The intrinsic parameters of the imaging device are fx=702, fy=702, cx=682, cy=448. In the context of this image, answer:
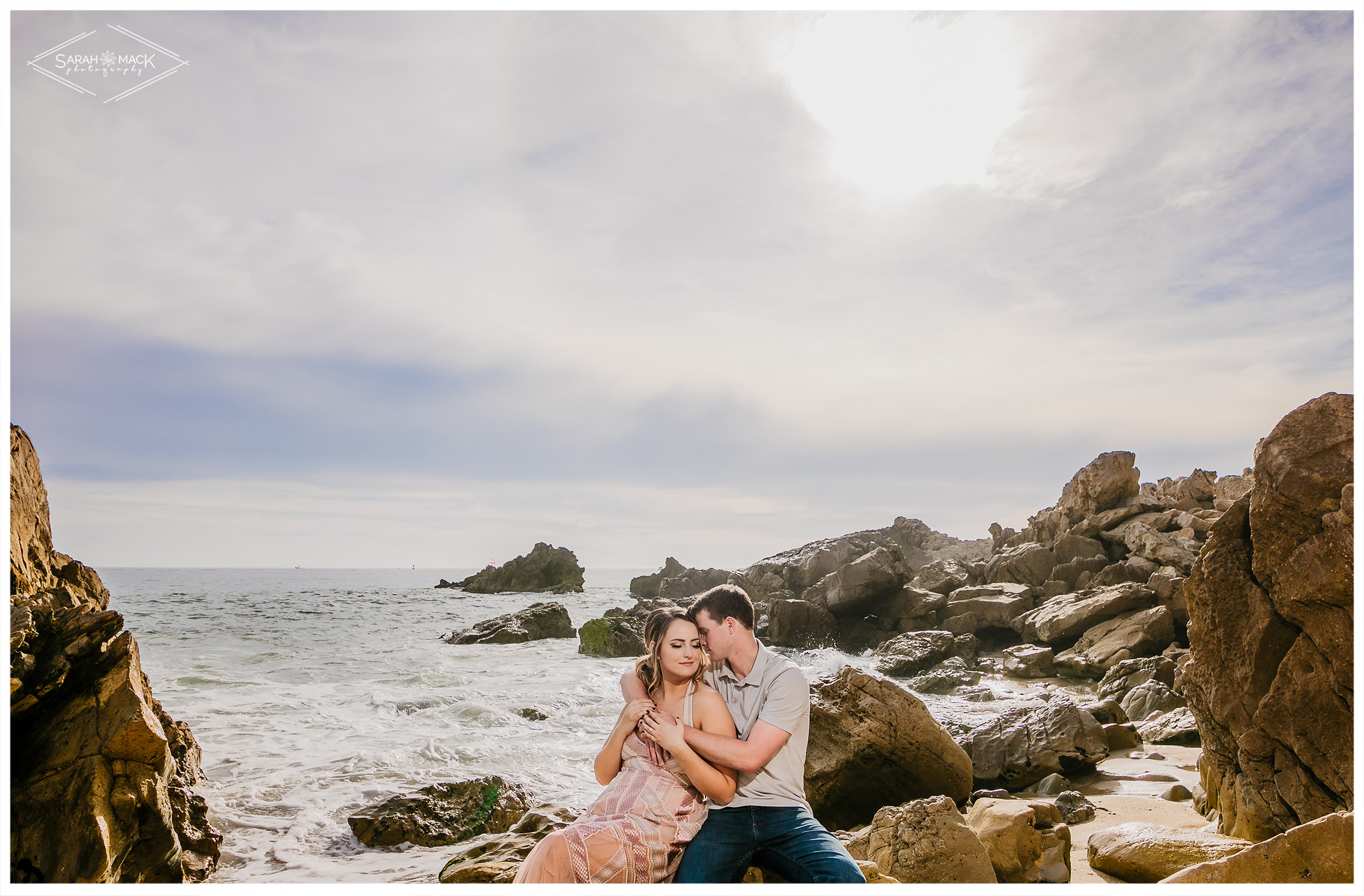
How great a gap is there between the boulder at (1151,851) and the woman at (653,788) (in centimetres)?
316

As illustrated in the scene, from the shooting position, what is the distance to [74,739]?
4.59 metres

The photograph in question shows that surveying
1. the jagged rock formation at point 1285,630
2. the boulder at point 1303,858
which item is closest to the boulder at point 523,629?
the jagged rock formation at point 1285,630

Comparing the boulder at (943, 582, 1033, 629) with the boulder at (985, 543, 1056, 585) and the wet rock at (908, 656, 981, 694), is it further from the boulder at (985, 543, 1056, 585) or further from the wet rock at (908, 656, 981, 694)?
the wet rock at (908, 656, 981, 694)

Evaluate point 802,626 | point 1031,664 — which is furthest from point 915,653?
point 802,626

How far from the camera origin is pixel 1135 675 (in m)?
11.8

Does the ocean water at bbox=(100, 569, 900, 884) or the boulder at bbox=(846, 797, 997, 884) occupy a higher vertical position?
the boulder at bbox=(846, 797, 997, 884)

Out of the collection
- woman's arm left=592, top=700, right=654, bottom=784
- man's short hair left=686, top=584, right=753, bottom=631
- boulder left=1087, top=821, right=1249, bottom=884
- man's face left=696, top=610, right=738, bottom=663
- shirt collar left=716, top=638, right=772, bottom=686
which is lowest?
boulder left=1087, top=821, right=1249, bottom=884

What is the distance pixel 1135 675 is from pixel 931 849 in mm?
9699

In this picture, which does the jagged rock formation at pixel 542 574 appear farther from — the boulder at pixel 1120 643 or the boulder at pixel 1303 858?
the boulder at pixel 1303 858

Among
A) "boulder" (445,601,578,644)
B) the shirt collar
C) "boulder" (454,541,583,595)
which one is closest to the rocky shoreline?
the shirt collar

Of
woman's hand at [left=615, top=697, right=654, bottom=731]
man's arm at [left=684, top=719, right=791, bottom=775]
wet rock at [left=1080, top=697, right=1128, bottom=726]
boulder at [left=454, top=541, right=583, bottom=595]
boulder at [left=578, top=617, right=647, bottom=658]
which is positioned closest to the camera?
man's arm at [left=684, top=719, right=791, bottom=775]

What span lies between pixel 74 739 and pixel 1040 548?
22.5 m

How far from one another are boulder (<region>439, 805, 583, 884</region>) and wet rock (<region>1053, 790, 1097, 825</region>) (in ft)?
13.7

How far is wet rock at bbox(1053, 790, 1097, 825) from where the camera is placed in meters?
6.05
